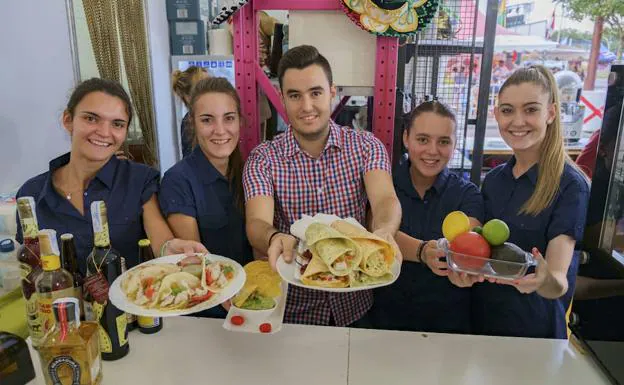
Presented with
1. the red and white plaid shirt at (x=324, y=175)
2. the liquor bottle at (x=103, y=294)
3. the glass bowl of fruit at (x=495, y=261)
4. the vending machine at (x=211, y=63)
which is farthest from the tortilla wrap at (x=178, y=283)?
the vending machine at (x=211, y=63)

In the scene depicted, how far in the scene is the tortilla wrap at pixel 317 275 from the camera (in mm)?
1280

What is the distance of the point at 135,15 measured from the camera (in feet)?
13.3

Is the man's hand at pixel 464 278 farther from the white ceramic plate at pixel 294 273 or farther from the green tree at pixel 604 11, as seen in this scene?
the green tree at pixel 604 11

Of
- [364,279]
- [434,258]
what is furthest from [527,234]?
[364,279]

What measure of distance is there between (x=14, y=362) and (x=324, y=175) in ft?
3.79

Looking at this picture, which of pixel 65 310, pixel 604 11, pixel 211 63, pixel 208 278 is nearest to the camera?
pixel 65 310

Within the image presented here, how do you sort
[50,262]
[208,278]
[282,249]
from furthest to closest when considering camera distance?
[282,249]
[208,278]
[50,262]

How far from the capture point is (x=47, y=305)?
1.18 metres

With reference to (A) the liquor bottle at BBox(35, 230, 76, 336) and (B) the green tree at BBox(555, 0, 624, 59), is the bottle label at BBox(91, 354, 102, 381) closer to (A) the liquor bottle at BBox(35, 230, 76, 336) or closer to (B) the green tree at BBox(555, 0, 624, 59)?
(A) the liquor bottle at BBox(35, 230, 76, 336)

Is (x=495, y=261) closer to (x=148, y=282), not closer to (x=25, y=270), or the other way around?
(x=148, y=282)

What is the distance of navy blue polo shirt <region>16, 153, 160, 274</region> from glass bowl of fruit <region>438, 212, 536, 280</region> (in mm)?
1162

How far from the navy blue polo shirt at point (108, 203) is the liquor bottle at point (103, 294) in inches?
16.3

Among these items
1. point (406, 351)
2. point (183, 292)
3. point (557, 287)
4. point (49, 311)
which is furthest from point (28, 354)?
point (557, 287)

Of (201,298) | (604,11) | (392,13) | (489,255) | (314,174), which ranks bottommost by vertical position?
(201,298)
